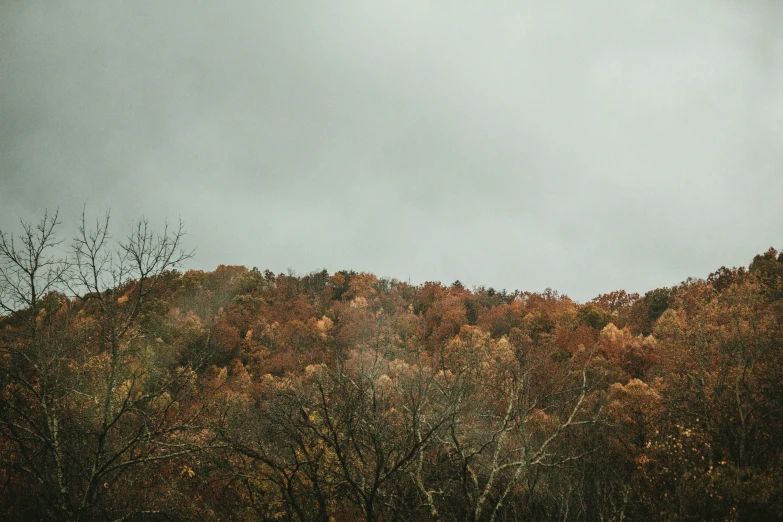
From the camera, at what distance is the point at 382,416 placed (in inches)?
379

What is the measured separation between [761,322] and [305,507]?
76.0 ft

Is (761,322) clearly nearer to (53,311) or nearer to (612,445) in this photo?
(612,445)

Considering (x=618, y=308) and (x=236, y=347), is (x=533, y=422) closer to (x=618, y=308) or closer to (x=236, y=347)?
(x=236, y=347)

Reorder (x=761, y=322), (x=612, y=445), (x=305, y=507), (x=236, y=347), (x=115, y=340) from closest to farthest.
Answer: (x=115, y=340)
(x=305, y=507)
(x=612, y=445)
(x=761, y=322)
(x=236, y=347)

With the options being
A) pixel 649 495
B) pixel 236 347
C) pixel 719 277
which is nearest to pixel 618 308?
pixel 719 277

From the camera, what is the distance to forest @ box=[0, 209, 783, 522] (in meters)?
6.88

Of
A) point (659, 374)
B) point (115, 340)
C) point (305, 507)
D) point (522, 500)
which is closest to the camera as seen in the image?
point (115, 340)

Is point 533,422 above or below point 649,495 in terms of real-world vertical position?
above

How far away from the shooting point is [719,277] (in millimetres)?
58125

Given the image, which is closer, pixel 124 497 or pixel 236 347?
pixel 124 497

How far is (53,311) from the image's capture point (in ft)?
30.0

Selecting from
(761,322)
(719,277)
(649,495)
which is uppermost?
(719,277)

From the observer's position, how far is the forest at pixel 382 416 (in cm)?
688

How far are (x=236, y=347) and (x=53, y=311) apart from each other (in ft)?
169
